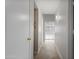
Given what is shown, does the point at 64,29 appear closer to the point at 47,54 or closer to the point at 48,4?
the point at 47,54

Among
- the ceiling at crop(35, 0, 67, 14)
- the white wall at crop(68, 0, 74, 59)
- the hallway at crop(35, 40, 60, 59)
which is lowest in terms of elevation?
the hallway at crop(35, 40, 60, 59)

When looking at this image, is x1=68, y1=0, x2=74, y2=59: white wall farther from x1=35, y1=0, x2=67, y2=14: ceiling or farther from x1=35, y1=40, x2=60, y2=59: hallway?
x1=35, y1=0, x2=67, y2=14: ceiling

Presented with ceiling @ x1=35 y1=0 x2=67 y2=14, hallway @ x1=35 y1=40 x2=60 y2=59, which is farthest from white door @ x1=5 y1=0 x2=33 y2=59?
ceiling @ x1=35 y1=0 x2=67 y2=14

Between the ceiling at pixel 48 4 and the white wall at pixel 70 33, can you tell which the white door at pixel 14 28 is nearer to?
the white wall at pixel 70 33

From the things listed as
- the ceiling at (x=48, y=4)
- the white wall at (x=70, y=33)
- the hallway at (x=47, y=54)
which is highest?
the ceiling at (x=48, y=4)

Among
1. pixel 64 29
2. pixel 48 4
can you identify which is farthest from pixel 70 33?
pixel 48 4

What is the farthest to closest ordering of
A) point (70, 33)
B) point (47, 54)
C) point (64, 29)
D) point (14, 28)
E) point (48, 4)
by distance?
1. point (48, 4)
2. point (47, 54)
3. point (64, 29)
4. point (70, 33)
5. point (14, 28)

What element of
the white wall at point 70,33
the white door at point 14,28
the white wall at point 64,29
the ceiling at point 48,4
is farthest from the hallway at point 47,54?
the white door at point 14,28

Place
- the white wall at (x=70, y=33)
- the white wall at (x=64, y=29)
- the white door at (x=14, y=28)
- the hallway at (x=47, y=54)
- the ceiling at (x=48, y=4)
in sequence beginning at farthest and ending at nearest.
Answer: the ceiling at (x=48, y=4) < the hallway at (x=47, y=54) < the white wall at (x=64, y=29) < the white wall at (x=70, y=33) < the white door at (x=14, y=28)

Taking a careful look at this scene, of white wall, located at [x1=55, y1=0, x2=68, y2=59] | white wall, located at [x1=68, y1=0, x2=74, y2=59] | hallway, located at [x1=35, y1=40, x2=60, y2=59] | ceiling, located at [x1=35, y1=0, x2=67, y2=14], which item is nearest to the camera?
white wall, located at [x1=68, y1=0, x2=74, y2=59]

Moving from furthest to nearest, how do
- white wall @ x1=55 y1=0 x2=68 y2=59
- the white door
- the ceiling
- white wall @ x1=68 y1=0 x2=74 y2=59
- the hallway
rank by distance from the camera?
the ceiling
the hallway
white wall @ x1=55 y1=0 x2=68 y2=59
white wall @ x1=68 y1=0 x2=74 y2=59
the white door
